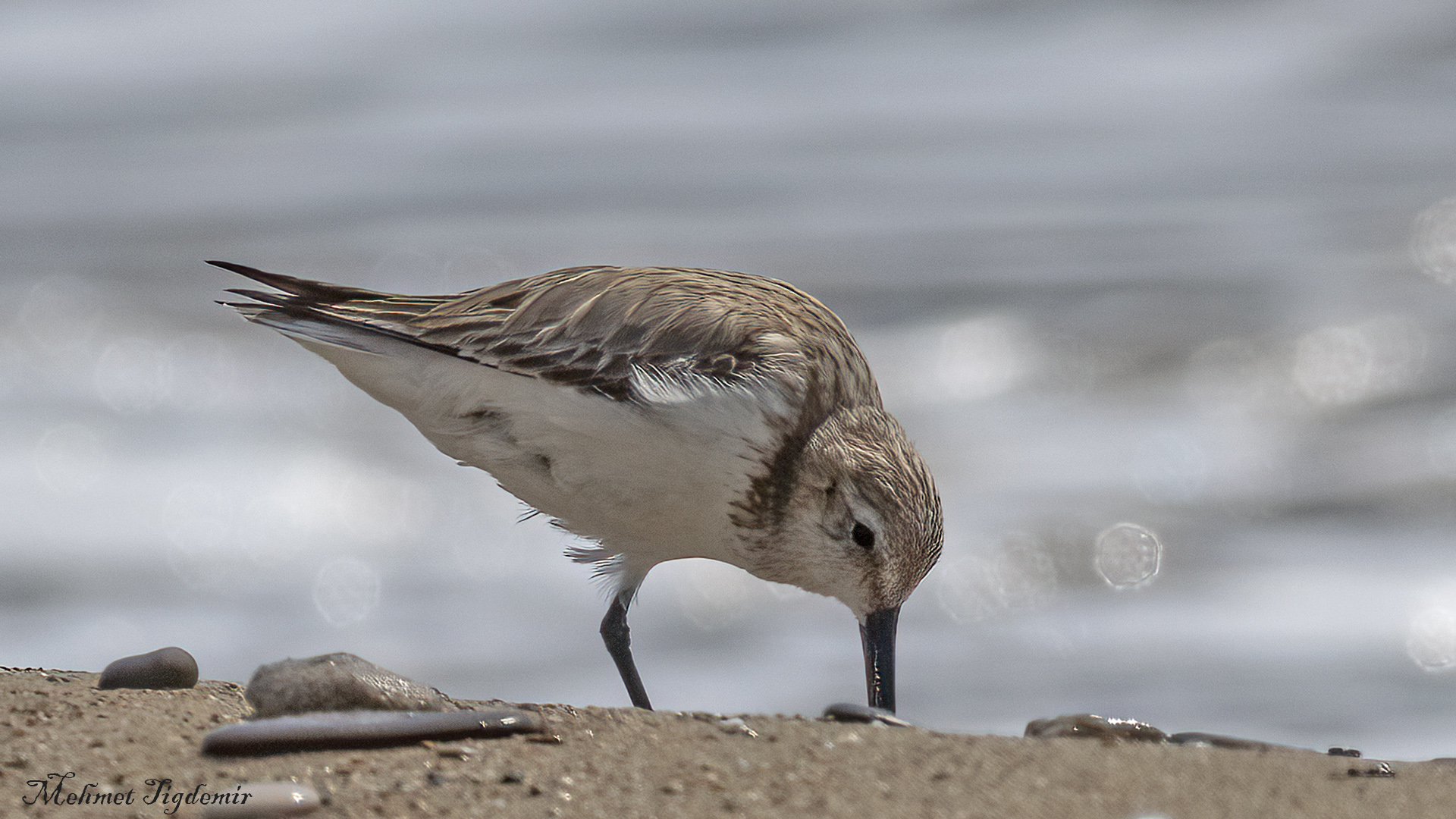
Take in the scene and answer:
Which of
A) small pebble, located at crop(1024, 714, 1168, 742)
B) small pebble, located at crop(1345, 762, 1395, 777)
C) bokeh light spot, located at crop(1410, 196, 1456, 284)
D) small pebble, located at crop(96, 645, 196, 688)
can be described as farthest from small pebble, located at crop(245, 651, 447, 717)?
bokeh light spot, located at crop(1410, 196, 1456, 284)

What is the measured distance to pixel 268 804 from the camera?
2982mm

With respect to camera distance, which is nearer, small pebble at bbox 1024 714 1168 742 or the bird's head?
small pebble at bbox 1024 714 1168 742

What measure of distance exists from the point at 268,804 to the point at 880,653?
266 centimetres

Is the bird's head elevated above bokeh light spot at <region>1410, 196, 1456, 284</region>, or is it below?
below

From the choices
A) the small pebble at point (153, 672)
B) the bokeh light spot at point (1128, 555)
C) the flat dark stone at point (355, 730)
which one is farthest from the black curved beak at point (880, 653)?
the bokeh light spot at point (1128, 555)

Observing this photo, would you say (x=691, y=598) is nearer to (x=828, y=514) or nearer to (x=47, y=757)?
(x=828, y=514)

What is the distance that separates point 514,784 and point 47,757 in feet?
3.73

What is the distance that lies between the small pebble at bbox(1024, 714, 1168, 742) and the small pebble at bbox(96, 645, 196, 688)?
2.47 metres

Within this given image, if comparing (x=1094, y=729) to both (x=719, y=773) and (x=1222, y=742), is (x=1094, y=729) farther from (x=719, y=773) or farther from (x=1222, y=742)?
(x=719, y=773)

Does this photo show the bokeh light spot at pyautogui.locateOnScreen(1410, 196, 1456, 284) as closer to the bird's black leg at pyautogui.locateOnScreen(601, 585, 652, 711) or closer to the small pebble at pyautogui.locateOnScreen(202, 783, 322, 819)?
the bird's black leg at pyautogui.locateOnScreen(601, 585, 652, 711)

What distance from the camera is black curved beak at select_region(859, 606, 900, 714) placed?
515cm

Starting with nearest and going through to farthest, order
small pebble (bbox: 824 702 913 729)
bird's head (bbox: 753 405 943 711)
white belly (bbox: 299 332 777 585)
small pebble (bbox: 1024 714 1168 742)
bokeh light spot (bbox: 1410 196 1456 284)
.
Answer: small pebble (bbox: 824 702 913 729) → small pebble (bbox: 1024 714 1168 742) → white belly (bbox: 299 332 777 585) → bird's head (bbox: 753 405 943 711) → bokeh light spot (bbox: 1410 196 1456 284)

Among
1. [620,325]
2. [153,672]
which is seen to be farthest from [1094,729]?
[153,672]

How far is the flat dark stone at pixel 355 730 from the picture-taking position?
339 cm
